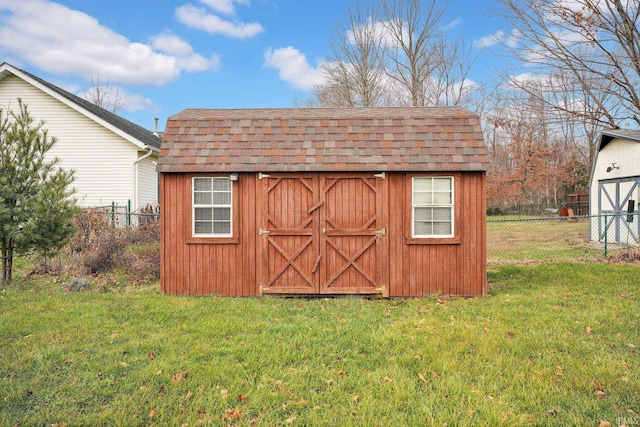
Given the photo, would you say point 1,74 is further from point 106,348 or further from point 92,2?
point 106,348

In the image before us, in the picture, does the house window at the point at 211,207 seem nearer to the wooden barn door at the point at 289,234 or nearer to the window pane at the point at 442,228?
the wooden barn door at the point at 289,234

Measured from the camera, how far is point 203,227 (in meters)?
7.31

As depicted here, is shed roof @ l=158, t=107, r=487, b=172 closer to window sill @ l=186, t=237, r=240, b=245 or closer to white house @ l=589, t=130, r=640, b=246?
window sill @ l=186, t=237, r=240, b=245

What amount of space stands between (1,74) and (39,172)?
10.0 metres

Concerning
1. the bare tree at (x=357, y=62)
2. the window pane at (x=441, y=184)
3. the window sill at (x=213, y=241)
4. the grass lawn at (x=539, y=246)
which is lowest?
the grass lawn at (x=539, y=246)

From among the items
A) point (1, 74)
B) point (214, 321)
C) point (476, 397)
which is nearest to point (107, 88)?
point (1, 74)

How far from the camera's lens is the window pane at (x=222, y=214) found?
23.9 feet

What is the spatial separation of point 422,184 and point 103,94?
32.5 meters

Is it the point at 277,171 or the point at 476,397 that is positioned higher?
the point at 277,171

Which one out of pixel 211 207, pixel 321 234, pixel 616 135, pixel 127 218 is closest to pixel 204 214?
pixel 211 207

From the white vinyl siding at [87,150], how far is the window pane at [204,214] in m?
8.62

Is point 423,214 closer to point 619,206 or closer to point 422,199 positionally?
point 422,199

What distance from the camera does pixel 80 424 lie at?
2959mm

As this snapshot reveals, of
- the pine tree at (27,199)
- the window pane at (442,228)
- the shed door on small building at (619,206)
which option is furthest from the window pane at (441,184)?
the shed door on small building at (619,206)
